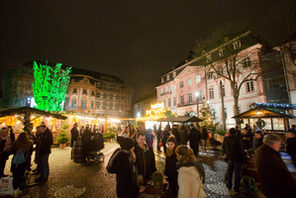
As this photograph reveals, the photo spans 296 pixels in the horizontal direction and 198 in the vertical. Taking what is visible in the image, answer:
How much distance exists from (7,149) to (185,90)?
98.5ft

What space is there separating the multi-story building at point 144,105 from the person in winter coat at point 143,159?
4639 centimetres

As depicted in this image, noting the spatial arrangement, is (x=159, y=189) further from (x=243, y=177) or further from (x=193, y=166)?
(x=243, y=177)

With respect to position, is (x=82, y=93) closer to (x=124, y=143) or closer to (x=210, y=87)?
(x=210, y=87)

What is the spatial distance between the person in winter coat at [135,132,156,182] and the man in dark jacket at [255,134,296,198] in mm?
2298

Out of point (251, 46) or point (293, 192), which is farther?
point (251, 46)

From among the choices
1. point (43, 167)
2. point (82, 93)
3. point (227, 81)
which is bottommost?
point (43, 167)

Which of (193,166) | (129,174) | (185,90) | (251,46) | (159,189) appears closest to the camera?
(193,166)

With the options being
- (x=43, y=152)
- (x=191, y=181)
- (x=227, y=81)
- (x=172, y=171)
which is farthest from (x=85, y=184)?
(x=227, y=81)

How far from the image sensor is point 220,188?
482cm

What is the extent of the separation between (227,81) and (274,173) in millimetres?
24471

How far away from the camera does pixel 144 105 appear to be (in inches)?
2228

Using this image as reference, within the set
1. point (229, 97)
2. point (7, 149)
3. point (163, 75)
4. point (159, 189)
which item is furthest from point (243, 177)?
point (163, 75)

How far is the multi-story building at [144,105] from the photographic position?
52.2m

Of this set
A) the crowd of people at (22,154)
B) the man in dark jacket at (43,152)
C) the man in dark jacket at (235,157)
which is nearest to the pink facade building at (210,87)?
the man in dark jacket at (235,157)
